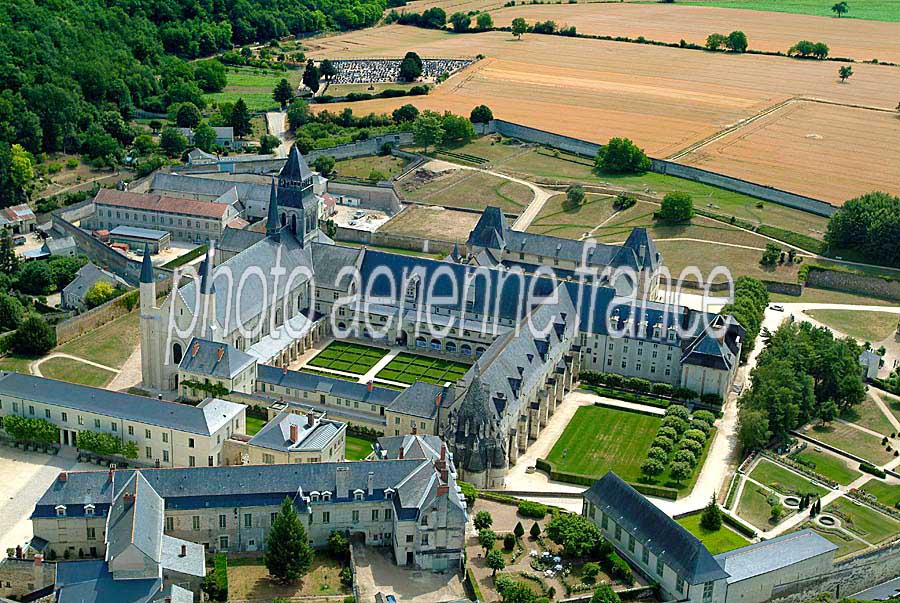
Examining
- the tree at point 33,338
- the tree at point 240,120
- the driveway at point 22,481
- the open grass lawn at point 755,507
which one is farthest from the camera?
the tree at point 240,120

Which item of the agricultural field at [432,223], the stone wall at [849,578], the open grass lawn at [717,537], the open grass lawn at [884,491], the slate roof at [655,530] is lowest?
the stone wall at [849,578]

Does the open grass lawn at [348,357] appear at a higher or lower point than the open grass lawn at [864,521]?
higher

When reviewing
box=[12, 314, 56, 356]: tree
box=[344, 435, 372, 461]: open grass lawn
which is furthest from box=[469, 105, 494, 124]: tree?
box=[344, 435, 372, 461]: open grass lawn

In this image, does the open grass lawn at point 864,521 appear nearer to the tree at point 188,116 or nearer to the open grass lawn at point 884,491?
the open grass lawn at point 884,491

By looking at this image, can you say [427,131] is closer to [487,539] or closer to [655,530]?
[487,539]

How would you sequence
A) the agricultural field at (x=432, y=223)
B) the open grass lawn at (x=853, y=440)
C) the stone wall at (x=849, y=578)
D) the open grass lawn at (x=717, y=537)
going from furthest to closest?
1. the agricultural field at (x=432, y=223)
2. the open grass lawn at (x=853, y=440)
3. the open grass lawn at (x=717, y=537)
4. the stone wall at (x=849, y=578)

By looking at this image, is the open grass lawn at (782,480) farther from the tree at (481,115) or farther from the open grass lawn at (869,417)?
the tree at (481,115)

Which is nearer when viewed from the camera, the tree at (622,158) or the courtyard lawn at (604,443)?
the courtyard lawn at (604,443)

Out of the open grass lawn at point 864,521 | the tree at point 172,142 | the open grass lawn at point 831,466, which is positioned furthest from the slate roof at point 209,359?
the tree at point 172,142

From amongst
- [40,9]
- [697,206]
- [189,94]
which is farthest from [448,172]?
[40,9]
